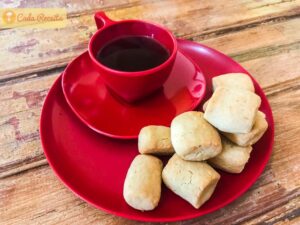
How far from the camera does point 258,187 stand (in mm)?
578

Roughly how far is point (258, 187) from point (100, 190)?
0.26 m

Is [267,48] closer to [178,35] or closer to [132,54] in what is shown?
[178,35]

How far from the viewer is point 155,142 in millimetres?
561

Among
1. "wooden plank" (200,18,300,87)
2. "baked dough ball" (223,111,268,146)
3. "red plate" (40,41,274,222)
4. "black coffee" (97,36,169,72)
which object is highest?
"black coffee" (97,36,169,72)

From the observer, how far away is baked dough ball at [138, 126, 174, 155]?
0.56m

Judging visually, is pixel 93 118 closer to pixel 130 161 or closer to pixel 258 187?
pixel 130 161

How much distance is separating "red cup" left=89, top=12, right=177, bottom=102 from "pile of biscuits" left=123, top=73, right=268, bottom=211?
0.10m

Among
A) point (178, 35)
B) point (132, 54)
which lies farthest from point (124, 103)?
point (178, 35)

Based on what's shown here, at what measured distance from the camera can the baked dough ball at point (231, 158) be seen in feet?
1.77

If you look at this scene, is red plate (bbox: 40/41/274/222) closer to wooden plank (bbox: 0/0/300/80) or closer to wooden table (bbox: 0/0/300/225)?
wooden table (bbox: 0/0/300/225)
